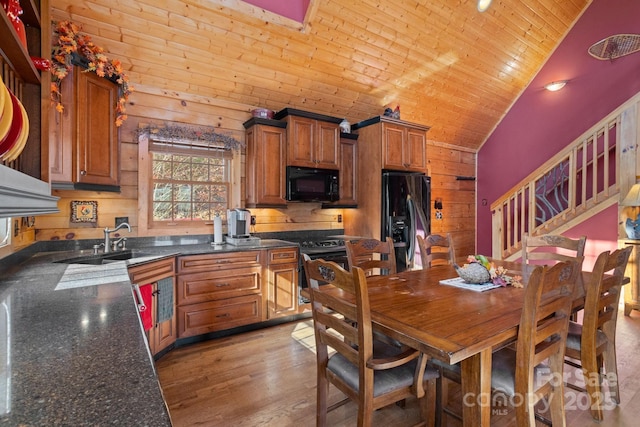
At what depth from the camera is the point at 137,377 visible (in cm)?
69

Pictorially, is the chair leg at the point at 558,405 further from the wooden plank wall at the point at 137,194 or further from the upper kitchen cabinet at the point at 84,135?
the upper kitchen cabinet at the point at 84,135

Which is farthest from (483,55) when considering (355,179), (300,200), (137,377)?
(137,377)

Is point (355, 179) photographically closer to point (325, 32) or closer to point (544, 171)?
point (325, 32)

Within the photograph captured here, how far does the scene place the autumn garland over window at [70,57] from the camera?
7.20 ft

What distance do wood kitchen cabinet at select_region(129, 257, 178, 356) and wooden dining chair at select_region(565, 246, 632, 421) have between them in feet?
9.29

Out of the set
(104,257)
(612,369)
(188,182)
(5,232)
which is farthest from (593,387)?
(188,182)

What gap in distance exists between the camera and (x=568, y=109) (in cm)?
491

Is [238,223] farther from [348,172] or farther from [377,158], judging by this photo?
[377,158]

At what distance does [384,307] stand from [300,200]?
2.33m

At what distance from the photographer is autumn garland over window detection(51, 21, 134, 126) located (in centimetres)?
220

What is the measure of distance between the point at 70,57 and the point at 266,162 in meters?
1.85

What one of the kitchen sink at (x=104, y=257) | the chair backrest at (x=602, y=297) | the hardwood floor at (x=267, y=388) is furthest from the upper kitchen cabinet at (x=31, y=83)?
the chair backrest at (x=602, y=297)

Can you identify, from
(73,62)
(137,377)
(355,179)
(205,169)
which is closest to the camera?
(137,377)

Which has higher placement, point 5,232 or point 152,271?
point 5,232
